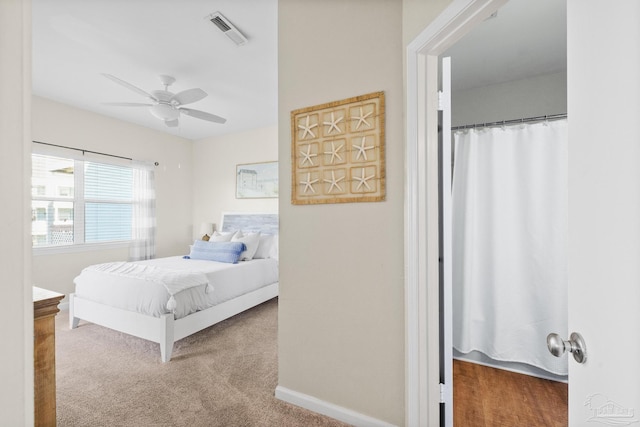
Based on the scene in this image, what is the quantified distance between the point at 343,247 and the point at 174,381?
5.25 ft

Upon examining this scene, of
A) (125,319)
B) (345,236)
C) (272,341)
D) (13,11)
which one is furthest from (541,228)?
(125,319)

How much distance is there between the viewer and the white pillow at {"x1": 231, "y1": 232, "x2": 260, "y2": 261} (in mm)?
3769

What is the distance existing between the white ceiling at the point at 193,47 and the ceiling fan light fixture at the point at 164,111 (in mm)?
371

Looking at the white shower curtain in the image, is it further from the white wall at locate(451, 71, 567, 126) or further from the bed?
the bed

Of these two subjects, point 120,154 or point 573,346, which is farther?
point 120,154

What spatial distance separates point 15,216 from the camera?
0.46m

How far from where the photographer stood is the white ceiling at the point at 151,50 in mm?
2027

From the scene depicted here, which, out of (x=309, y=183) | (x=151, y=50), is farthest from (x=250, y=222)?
(x=309, y=183)

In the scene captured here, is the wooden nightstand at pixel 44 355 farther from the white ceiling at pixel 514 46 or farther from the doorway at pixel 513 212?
the white ceiling at pixel 514 46

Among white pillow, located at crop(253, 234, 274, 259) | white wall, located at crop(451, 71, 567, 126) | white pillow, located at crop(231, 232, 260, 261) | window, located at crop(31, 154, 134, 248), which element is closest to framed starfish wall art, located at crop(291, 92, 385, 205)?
white wall, located at crop(451, 71, 567, 126)

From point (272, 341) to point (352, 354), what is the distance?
51.3 inches

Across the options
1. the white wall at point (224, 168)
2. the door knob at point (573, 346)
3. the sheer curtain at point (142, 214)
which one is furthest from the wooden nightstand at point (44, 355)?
the sheer curtain at point (142, 214)

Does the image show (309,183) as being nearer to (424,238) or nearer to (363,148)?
(363,148)

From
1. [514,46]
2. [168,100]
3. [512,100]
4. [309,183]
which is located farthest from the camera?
[168,100]
